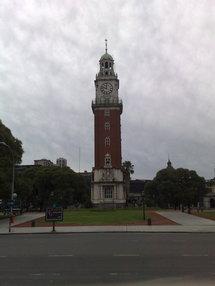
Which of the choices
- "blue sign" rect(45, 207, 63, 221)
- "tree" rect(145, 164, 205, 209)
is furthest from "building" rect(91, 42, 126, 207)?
"blue sign" rect(45, 207, 63, 221)

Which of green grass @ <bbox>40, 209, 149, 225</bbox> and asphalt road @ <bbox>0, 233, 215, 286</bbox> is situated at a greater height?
green grass @ <bbox>40, 209, 149, 225</bbox>

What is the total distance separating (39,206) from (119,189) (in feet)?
72.9

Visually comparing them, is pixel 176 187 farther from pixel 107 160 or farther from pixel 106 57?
pixel 106 57

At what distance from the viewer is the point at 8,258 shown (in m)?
19.2

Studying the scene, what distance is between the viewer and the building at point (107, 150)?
127625mm

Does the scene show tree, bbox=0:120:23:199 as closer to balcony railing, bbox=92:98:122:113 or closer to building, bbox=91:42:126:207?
building, bbox=91:42:126:207

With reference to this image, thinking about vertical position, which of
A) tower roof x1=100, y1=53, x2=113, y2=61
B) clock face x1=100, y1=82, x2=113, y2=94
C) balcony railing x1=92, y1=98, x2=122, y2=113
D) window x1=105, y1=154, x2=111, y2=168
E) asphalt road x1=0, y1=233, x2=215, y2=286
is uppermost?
tower roof x1=100, y1=53, x2=113, y2=61

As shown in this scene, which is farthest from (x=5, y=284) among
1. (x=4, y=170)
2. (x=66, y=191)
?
(x=66, y=191)

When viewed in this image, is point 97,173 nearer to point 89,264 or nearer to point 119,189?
point 119,189

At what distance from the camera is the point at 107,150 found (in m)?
127

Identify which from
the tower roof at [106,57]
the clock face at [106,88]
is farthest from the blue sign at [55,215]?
the tower roof at [106,57]

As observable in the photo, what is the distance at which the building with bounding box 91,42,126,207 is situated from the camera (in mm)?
127625

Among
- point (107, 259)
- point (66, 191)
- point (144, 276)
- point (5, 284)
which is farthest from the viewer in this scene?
point (66, 191)

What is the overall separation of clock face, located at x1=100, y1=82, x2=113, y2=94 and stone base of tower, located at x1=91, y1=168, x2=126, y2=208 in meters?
20.5
